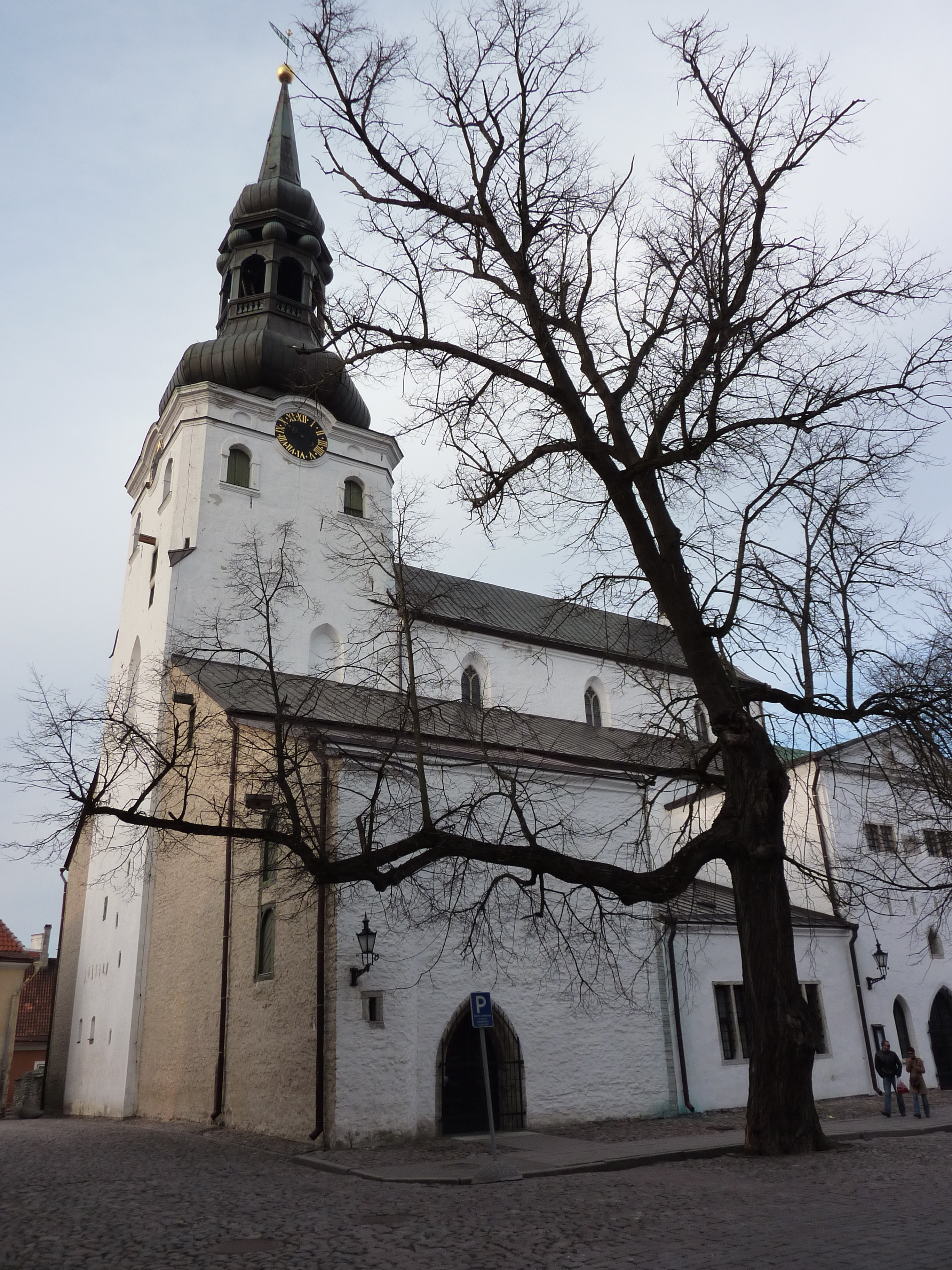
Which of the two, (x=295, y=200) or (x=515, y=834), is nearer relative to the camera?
(x=515, y=834)

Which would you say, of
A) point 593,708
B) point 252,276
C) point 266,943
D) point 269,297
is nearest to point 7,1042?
point 266,943

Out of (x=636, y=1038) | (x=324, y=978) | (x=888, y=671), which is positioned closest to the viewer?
(x=888, y=671)

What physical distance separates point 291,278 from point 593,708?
49.3ft

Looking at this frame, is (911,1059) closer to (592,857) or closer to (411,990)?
(592,857)

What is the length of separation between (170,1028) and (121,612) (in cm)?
1328

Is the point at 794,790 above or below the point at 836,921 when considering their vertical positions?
above

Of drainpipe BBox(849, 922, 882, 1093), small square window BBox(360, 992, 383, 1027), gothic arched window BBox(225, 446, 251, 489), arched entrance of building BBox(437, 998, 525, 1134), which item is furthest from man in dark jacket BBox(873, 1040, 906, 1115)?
gothic arched window BBox(225, 446, 251, 489)

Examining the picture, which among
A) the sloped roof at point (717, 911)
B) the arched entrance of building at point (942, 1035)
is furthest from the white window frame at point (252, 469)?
the arched entrance of building at point (942, 1035)

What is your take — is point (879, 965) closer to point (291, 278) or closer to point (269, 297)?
point (269, 297)

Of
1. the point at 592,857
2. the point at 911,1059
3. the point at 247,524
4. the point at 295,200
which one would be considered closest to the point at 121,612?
the point at 247,524

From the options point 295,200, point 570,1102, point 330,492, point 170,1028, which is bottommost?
point 570,1102

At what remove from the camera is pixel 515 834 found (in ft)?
46.1

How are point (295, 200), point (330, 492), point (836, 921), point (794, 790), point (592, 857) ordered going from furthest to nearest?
point (295, 200) → point (330, 492) → point (794, 790) → point (836, 921) → point (592, 857)

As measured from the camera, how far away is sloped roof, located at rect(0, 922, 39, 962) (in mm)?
27594
